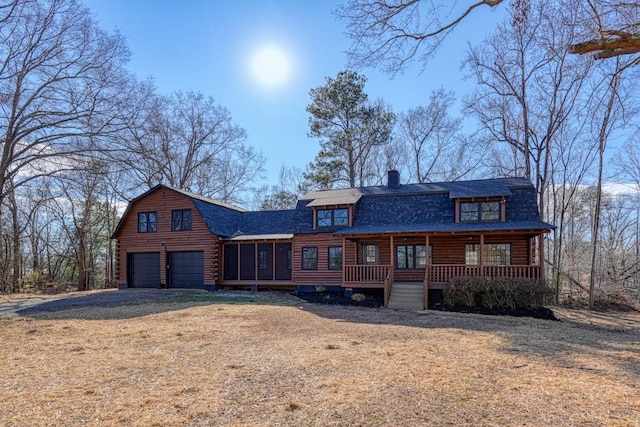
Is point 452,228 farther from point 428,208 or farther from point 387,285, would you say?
point 387,285

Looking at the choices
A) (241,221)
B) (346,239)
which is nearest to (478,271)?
(346,239)

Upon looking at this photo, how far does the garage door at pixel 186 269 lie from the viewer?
2153cm

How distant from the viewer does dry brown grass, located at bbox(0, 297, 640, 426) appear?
4.24 metres

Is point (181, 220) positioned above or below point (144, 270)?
above

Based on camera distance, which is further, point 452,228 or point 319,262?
point 319,262

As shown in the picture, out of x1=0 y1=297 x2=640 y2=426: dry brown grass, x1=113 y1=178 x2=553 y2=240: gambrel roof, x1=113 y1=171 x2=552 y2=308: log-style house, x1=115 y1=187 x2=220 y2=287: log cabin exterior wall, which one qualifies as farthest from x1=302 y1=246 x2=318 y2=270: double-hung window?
x1=0 y1=297 x2=640 y2=426: dry brown grass

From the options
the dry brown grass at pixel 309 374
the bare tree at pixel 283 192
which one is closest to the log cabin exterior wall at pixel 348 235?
the dry brown grass at pixel 309 374

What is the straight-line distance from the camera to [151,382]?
536 cm

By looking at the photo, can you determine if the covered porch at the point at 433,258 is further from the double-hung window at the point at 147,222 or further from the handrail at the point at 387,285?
the double-hung window at the point at 147,222

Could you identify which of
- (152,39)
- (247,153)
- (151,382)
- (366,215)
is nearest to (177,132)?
(247,153)

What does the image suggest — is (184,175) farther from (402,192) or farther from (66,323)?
(66,323)

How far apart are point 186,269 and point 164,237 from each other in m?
2.17

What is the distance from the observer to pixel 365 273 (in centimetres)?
1730

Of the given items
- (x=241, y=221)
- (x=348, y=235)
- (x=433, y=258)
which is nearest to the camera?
(x=348, y=235)
